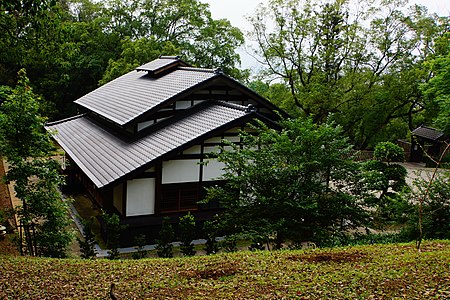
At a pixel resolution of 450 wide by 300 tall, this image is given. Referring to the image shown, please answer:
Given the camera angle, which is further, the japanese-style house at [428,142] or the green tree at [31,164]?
the japanese-style house at [428,142]

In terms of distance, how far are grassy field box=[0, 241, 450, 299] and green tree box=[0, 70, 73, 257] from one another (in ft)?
3.54

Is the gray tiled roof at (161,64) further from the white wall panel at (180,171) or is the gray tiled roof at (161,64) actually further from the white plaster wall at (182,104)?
the white wall panel at (180,171)

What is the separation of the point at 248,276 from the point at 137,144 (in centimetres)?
903

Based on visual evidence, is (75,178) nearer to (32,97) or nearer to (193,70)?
(193,70)

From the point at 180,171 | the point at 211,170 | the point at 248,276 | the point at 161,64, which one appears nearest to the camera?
the point at 248,276

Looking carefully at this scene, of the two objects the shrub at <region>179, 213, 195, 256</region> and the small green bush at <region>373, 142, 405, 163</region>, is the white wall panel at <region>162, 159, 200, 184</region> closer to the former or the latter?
the shrub at <region>179, 213, 195, 256</region>

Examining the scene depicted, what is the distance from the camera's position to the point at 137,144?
51.6 feet

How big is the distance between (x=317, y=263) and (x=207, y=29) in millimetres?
28133

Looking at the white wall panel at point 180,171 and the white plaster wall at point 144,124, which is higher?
the white plaster wall at point 144,124

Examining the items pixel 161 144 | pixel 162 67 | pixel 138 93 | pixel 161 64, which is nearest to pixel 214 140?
pixel 161 144

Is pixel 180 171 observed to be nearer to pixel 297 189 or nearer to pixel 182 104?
pixel 182 104

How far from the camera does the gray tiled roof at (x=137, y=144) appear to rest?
46.0 feet

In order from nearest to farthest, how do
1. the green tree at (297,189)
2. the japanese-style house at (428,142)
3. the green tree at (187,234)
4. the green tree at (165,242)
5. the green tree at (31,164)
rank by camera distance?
the green tree at (31,164) < the green tree at (297,189) < the green tree at (165,242) < the green tree at (187,234) < the japanese-style house at (428,142)

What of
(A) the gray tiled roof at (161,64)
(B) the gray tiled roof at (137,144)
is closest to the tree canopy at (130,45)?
(A) the gray tiled roof at (161,64)
